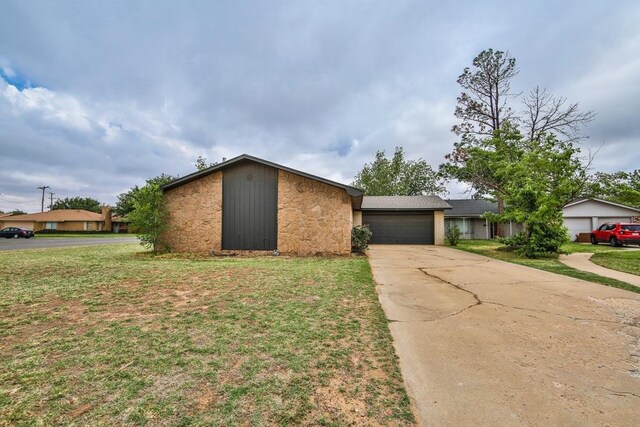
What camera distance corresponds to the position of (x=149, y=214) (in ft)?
37.6

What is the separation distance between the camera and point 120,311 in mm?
4141

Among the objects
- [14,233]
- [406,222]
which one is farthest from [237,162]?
[14,233]

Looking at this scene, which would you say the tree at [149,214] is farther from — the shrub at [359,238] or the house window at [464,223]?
the house window at [464,223]

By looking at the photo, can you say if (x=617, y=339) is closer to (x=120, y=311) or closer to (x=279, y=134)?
(x=120, y=311)

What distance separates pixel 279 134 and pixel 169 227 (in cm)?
1193

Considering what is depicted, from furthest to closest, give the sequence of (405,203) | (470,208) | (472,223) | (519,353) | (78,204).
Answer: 1. (78,204)
2. (470,208)
3. (472,223)
4. (405,203)
5. (519,353)

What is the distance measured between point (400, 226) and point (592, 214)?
50.4 ft

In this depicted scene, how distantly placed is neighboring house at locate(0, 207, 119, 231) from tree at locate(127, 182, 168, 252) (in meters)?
46.2

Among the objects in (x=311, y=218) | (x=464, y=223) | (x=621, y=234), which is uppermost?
(x=464, y=223)

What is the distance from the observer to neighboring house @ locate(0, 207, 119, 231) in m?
45.8

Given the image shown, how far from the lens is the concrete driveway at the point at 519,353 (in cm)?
199

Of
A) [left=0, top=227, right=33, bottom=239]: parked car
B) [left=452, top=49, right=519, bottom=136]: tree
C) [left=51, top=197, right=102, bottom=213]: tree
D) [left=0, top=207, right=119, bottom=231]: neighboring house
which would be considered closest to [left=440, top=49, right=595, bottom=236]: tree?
[left=452, top=49, right=519, bottom=136]: tree

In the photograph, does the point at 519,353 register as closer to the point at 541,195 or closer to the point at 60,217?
the point at 541,195

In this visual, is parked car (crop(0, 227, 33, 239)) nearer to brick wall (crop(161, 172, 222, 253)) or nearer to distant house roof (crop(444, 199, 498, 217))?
brick wall (crop(161, 172, 222, 253))
